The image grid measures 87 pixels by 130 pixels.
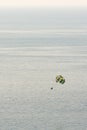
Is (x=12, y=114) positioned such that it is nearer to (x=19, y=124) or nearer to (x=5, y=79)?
(x=19, y=124)

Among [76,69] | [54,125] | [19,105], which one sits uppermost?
[76,69]

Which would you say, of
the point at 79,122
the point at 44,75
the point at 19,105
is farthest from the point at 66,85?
the point at 79,122

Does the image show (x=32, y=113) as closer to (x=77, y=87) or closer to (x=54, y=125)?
(x=54, y=125)

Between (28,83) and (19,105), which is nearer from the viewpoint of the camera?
(19,105)

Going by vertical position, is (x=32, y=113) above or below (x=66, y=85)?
below

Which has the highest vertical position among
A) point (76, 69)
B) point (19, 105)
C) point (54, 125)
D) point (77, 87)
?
point (76, 69)

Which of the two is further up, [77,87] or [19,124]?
Answer: [77,87]

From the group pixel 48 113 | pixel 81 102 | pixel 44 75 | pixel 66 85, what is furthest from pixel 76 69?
pixel 48 113

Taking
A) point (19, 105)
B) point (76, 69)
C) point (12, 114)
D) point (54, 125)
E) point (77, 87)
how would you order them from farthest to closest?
point (76, 69), point (77, 87), point (19, 105), point (12, 114), point (54, 125)

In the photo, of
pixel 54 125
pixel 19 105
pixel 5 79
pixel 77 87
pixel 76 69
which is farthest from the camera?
pixel 76 69
